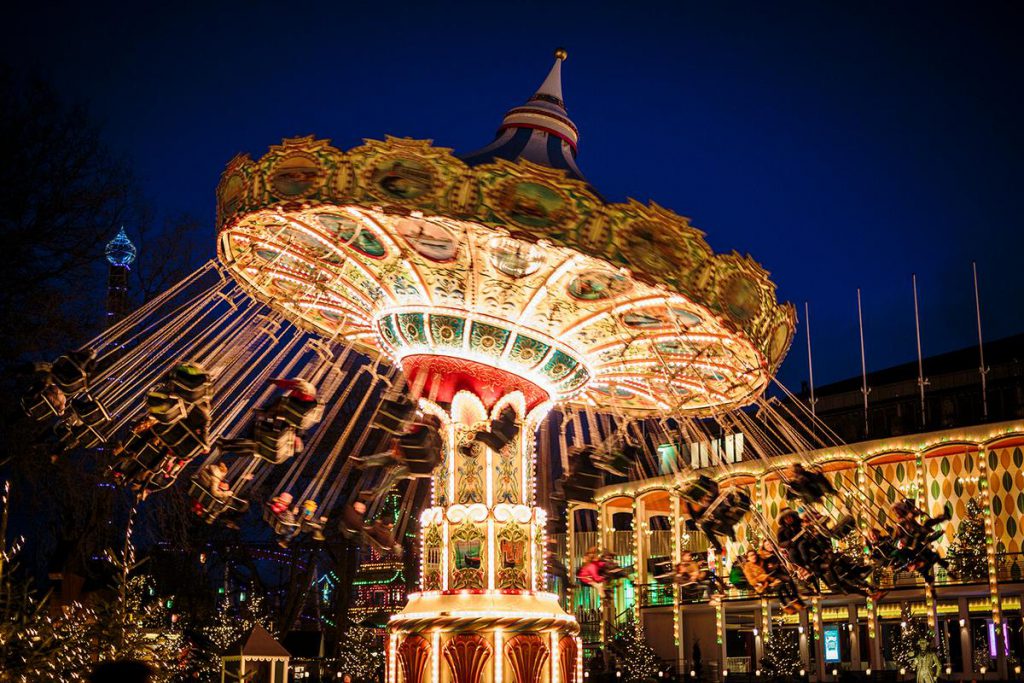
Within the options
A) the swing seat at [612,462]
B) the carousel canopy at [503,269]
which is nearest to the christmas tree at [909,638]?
the carousel canopy at [503,269]

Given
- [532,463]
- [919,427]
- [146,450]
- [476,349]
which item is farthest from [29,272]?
[919,427]

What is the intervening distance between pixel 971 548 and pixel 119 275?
26.0 metres

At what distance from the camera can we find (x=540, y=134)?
1684cm

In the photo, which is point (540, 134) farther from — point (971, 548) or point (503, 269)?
point (971, 548)

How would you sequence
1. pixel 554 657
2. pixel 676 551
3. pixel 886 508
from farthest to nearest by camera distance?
pixel 676 551 < pixel 886 508 < pixel 554 657

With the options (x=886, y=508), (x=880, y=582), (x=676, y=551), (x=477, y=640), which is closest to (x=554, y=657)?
(x=477, y=640)

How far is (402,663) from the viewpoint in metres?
16.2

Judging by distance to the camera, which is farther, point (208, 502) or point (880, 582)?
point (880, 582)

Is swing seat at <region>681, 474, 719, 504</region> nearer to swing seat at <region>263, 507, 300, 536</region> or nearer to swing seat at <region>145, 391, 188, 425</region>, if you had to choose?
swing seat at <region>263, 507, 300, 536</region>

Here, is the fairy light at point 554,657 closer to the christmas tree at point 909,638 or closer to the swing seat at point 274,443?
the swing seat at point 274,443

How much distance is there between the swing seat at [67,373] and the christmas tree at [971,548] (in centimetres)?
2795

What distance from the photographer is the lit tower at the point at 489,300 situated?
13039 millimetres

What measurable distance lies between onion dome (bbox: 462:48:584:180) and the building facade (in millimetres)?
13489

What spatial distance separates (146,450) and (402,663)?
17.1 feet
